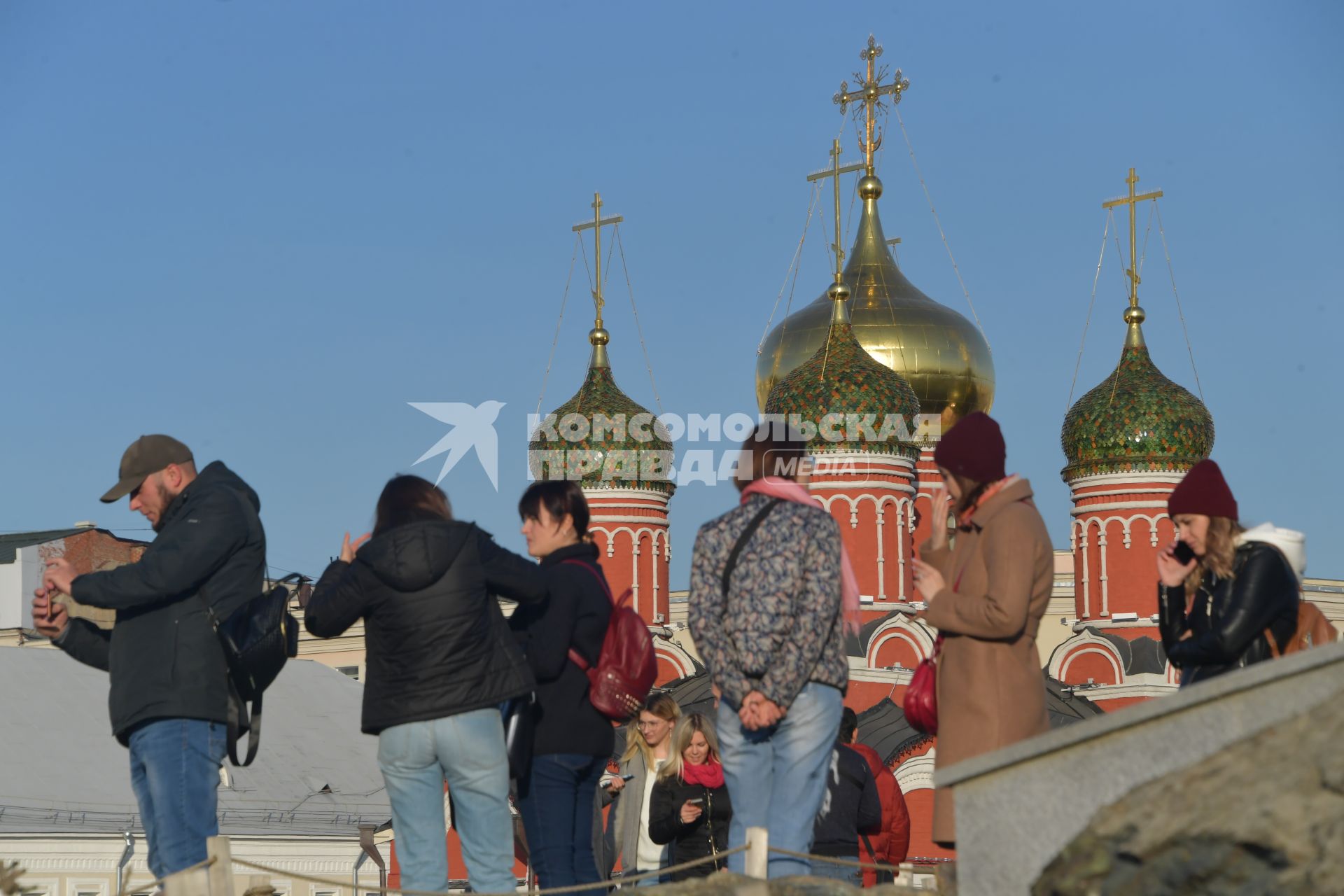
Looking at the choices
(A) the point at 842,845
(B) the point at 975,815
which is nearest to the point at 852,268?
(A) the point at 842,845

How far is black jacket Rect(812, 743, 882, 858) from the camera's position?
7.46 meters

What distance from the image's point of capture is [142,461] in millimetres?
6152

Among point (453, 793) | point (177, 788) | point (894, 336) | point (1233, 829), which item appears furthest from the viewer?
point (894, 336)

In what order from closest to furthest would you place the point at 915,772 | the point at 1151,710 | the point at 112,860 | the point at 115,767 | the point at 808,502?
1. the point at 1151,710
2. the point at 808,502
3. the point at 112,860
4. the point at 915,772
5. the point at 115,767

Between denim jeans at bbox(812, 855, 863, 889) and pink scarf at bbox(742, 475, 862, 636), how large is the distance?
1142 millimetres

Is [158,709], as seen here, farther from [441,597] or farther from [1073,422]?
[1073,422]

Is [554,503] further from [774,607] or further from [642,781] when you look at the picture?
[642,781]

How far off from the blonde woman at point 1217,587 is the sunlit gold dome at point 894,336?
24561 millimetres

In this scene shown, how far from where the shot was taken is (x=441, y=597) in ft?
19.4

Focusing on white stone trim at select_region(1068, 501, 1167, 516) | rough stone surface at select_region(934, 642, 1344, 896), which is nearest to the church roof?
white stone trim at select_region(1068, 501, 1167, 516)

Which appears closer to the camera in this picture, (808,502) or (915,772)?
(808,502)

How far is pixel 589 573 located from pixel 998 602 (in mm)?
1547

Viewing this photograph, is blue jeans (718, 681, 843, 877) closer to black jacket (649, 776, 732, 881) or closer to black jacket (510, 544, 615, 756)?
black jacket (510, 544, 615, 756)

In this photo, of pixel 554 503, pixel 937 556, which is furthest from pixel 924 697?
pixel 554 503
